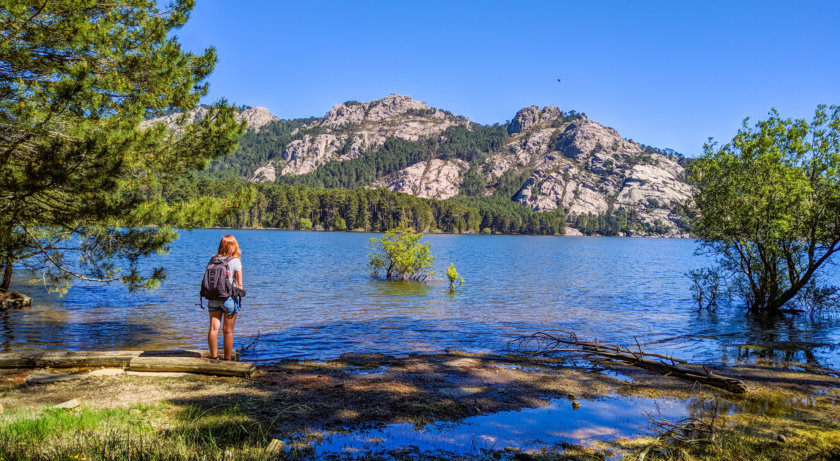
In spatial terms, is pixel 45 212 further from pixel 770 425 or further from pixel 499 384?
pixel 770 425

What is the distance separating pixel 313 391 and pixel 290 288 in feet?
70.9

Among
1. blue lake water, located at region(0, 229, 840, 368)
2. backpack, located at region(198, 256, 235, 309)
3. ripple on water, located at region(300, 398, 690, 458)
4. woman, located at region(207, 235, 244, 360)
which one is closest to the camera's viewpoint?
ripple on water, located at region(300, 398, 690, 458)

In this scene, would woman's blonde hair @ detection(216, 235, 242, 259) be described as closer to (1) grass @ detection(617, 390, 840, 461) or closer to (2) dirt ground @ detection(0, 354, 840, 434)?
(2) dirt ground @ detection(0, 354, 840, 434)

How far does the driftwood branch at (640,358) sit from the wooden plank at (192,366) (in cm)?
817

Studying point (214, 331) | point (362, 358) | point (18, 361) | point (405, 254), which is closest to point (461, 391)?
point (362, 358)

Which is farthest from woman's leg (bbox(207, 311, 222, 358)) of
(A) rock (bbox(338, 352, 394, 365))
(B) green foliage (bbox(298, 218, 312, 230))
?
(B) green foliage (bbox(298, 218, 312, 230))

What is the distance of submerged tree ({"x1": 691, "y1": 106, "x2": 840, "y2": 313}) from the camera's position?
18.6 metres

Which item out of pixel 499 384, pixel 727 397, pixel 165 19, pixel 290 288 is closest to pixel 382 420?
pixel 499 384

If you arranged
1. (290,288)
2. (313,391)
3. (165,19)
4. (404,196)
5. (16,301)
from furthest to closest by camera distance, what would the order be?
1. (404,196)
2. (290,288)
3. (16,301)
4. (165,19)
5. (313,391)

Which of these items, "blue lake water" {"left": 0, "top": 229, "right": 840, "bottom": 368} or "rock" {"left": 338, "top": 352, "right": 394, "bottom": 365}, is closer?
"rock" {"left": 338, "top": 352, "right": 394, "bottom": 365}

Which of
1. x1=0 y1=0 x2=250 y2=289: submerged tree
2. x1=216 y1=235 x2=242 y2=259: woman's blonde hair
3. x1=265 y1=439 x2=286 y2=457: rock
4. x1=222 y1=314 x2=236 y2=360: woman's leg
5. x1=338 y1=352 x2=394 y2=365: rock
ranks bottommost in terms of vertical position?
x1=338 y1=352 x2=394 y2=365: rock

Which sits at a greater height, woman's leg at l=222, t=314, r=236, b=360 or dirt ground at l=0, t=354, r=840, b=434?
woman's leg at l=222, t=314, r=236, b=360

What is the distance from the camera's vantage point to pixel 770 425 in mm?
7457

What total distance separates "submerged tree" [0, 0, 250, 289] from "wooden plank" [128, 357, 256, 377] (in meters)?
3.66
